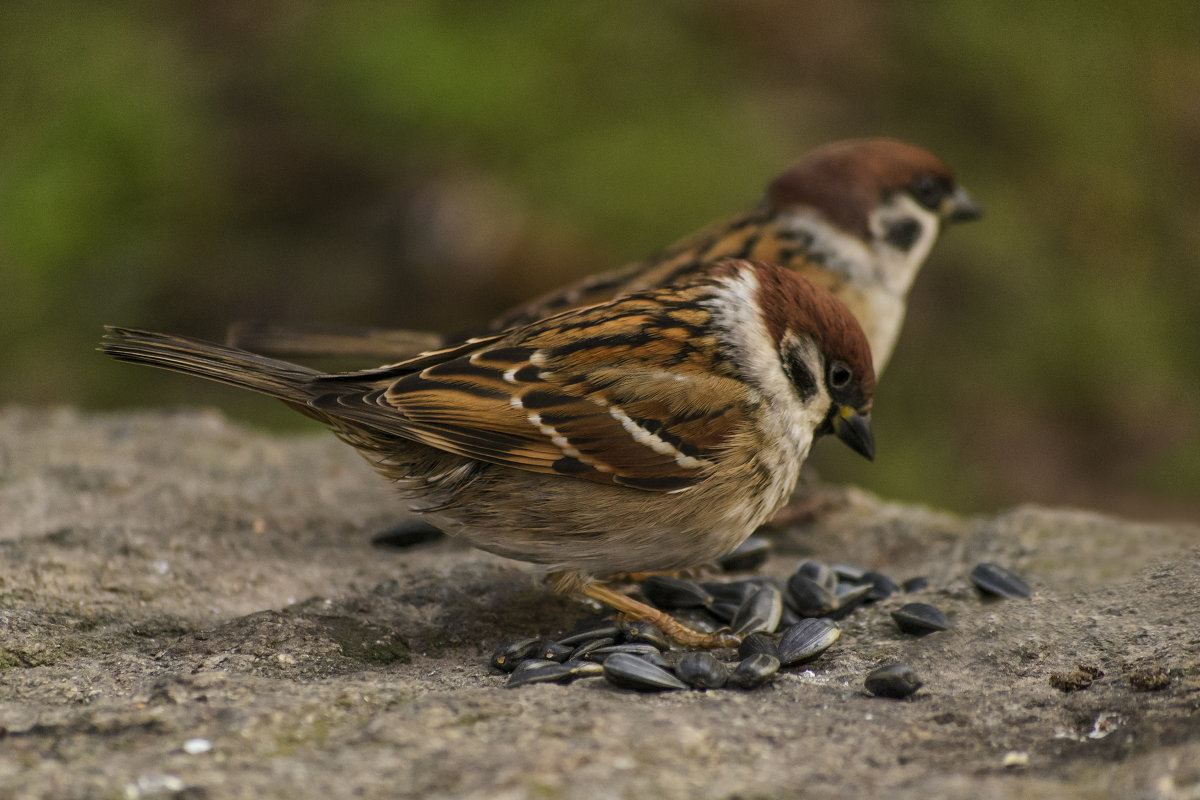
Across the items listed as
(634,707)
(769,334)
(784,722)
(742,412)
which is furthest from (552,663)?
(769,334)

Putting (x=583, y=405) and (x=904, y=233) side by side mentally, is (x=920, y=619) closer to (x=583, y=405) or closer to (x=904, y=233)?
(x=583, y=405)

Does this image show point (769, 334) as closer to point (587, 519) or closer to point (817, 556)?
point (587, 519)

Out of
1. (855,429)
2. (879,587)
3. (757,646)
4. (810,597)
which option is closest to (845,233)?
(855,429)

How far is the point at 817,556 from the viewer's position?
4.33 metres

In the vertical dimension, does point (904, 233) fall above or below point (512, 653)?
above

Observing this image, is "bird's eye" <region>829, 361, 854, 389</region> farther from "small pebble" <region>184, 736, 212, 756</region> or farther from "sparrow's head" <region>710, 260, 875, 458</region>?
"small pebble" <region>184, 736, 212, 756</region>

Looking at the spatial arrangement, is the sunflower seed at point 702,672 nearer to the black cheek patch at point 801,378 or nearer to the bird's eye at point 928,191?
the black cheek patch at point 801,378

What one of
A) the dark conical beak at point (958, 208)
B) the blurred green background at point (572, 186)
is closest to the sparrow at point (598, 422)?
the dark conical beak at point (958, 208)

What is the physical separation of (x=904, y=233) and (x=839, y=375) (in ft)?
5.43

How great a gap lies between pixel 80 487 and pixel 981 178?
18.2 ft

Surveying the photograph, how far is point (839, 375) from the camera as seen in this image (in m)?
3.59

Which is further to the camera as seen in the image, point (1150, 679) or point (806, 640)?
point (806, 640)

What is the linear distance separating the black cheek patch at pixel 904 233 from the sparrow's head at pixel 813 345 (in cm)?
150

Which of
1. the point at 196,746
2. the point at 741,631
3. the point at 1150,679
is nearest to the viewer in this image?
the point at 196,746
